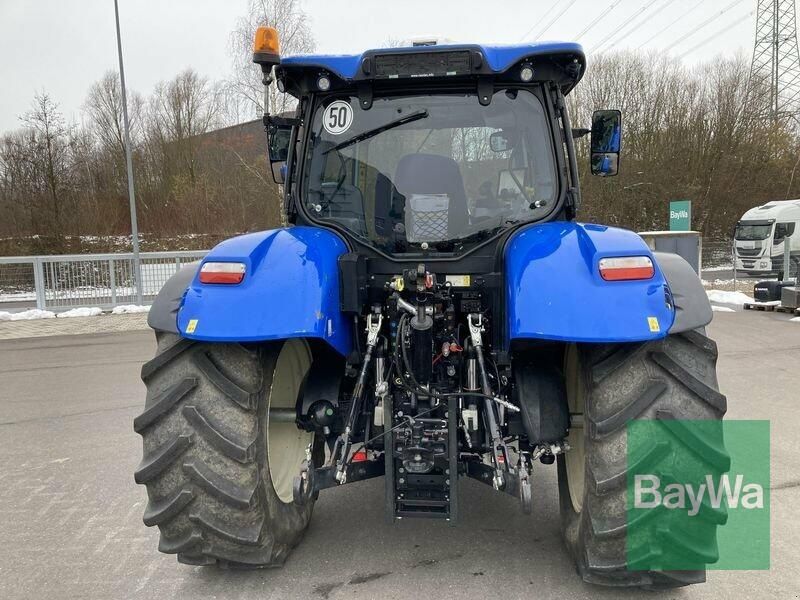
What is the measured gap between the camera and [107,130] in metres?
34.8

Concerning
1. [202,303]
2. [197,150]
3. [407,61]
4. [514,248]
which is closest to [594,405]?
[514,248]

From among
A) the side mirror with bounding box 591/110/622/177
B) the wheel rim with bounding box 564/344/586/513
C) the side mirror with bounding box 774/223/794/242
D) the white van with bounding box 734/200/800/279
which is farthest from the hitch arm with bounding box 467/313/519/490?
the side mirror with bounding box 774/223/794/242

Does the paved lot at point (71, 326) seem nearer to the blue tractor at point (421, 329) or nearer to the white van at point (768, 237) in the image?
the blue tractor at point (421, 329)

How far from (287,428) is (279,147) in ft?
5.74

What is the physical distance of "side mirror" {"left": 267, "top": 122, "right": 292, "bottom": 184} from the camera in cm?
388

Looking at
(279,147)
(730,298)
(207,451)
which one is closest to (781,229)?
(730,298)

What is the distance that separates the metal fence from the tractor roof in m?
12.0

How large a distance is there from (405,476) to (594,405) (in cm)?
90

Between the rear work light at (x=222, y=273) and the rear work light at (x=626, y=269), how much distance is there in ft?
4.79

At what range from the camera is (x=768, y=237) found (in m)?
23.1

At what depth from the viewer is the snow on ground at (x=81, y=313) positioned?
1371cm

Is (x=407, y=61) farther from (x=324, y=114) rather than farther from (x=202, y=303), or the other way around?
(x=202, y=303)

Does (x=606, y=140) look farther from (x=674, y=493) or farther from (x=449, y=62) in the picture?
(x=674, y=493)

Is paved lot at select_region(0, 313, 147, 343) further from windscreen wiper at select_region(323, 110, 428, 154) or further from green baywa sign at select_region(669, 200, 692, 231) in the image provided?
green baywa sign at select_region(669, 200, 692, 231)
